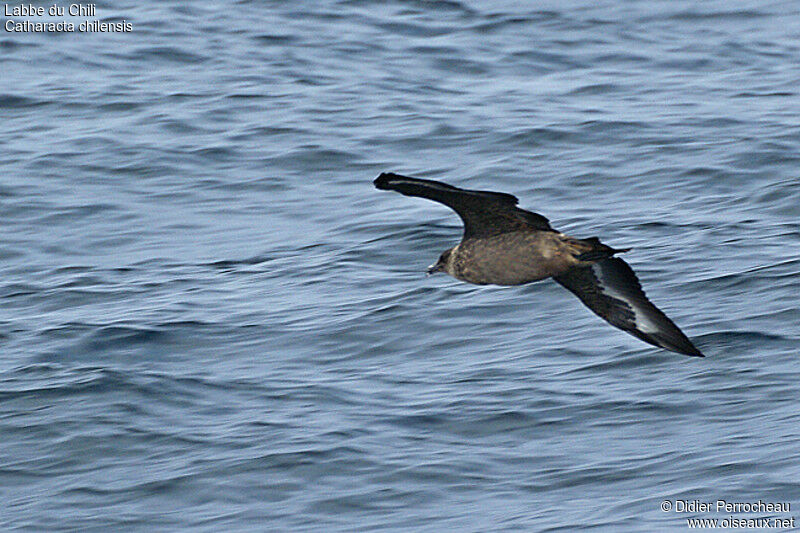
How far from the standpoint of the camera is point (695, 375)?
9703 millimetres

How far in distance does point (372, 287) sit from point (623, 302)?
10.3 ft

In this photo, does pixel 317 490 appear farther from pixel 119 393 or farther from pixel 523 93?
pixel 523 93

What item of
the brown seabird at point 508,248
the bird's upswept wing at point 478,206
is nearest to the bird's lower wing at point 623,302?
the brown seabird at point 508,248

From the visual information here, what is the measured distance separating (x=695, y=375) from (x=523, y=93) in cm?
673

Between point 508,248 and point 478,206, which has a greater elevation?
point 478,206

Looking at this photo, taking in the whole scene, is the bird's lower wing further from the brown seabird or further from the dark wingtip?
the dark wingtip

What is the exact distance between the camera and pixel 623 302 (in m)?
8.44

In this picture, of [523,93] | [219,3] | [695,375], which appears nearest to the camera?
[695,375]

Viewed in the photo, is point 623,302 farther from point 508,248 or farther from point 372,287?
point 372,287

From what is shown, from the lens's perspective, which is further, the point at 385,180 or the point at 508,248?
the point at 508,248

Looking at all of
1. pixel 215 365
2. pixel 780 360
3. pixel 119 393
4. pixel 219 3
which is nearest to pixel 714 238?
pixel 780 360

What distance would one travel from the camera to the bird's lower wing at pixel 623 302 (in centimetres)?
830

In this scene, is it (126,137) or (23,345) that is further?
(126,137)

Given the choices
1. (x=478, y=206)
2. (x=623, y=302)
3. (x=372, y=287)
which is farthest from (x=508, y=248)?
(x=372, y=287)
